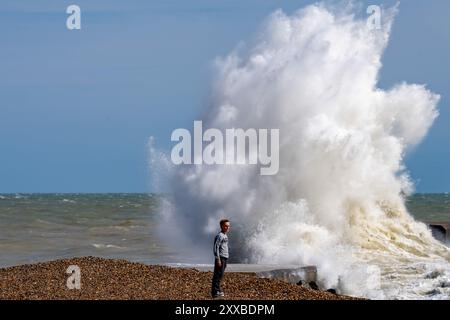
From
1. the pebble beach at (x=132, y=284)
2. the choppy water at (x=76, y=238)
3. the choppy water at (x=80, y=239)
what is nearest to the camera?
the pebble beach at (x=132, y=284)

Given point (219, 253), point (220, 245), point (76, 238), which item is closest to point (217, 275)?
point (219, 253)

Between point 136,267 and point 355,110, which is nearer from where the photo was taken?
point 136,267

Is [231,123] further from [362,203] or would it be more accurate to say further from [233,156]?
[362,203]

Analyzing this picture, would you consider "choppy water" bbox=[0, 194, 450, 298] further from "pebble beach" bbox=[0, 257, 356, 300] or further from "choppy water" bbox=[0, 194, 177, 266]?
"pebble beach" bbox=[0, 257, 356, 300]

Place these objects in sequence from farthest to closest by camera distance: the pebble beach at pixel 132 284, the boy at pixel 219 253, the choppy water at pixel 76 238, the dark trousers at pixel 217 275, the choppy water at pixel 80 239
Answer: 1. the choppy water at pixel 76 238
2. the choppy water at pixel 80 239
3. the pebble beach at pixel 132 284
4. the dark trousers at pixel 217 275
5. the boy at pixel 219 253

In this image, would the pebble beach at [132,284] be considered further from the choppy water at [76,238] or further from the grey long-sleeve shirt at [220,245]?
the choppy water at [76,238]

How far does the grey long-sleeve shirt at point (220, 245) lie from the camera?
1328 cm

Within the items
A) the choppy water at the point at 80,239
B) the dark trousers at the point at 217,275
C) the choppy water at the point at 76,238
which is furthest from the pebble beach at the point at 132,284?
the choppy water at the point at 76,238

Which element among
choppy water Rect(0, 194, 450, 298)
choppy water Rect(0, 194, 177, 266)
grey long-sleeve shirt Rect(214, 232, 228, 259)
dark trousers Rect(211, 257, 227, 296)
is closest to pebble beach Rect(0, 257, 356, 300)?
A: dark trousers Rect(211, 257, 227, 296)

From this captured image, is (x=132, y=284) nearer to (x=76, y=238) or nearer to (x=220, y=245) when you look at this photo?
(x=220, y=245)
